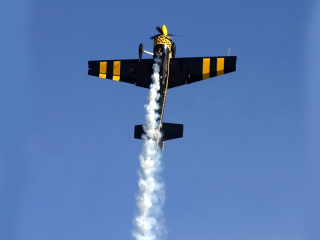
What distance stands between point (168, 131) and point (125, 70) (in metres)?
6.41

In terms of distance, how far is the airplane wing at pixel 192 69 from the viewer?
5291cm

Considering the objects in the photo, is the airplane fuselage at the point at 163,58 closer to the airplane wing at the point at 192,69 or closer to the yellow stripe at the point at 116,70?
the airplane wing at the point at 192,69

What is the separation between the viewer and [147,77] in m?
53.7

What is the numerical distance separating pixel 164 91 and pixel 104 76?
19.0ft

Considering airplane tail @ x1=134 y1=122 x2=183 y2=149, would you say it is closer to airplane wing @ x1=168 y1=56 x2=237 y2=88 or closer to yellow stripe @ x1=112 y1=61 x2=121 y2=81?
airplane wing @ x1=168 y1=56 x2=237 y2=88

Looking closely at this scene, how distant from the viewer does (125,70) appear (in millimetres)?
54812

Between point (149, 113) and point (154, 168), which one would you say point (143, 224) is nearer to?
point (154, 168)

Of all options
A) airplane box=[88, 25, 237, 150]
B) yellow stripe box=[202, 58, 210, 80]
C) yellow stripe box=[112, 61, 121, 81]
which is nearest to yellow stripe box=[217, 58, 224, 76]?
airplane box=[88, 25, 237, 150]

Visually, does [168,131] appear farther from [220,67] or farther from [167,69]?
[220,67]

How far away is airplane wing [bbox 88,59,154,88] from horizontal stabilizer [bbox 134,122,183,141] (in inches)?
142

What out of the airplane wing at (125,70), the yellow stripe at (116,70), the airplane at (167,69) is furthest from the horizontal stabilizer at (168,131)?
the yellow stripe at (116,70)

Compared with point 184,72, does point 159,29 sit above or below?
above

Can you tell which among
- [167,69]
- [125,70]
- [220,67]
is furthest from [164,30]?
[220,67]

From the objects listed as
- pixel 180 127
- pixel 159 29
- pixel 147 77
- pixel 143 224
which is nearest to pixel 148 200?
pixel 143 224
